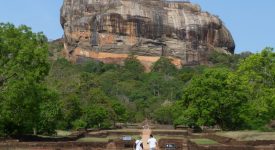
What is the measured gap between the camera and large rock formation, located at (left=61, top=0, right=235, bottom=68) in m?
110

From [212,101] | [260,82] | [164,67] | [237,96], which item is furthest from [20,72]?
[164,67]

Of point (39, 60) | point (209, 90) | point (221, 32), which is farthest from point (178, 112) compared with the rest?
point (221, 32)

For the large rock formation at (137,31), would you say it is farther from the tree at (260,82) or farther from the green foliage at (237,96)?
the tree at (260,82)

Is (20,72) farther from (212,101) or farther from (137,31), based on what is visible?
(137,31)

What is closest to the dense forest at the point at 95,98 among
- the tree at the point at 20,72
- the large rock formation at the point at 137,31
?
the tree at the point at 20,72

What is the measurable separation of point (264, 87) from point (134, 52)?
76.4 meters

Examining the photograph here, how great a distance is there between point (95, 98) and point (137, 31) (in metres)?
58.4

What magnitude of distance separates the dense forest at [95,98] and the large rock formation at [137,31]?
31835 mm

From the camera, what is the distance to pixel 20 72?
26.6 meters

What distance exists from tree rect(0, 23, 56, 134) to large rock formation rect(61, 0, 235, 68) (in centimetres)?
8064

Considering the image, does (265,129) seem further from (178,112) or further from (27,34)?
(27,34)

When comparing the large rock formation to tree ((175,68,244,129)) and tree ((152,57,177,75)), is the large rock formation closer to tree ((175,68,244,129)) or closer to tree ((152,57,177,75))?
tree ((152,57,177,75))

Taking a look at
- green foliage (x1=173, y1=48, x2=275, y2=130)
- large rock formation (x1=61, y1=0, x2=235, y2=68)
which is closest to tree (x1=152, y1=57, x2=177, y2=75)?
large rock formation (x1=61, y1=0, x2=235, y2=68)

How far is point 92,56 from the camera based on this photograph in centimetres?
11338
